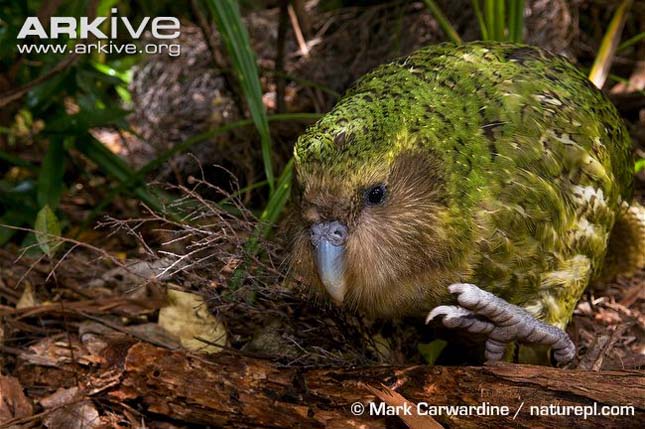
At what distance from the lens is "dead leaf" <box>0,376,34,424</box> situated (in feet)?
7.64

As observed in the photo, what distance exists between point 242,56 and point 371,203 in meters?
1.00

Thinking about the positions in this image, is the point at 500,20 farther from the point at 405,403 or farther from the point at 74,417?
the point at 74,417

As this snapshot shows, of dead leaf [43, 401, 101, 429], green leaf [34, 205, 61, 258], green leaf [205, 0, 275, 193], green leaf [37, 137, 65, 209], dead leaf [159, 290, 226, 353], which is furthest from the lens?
green leaf [37, 137, 65, 209]

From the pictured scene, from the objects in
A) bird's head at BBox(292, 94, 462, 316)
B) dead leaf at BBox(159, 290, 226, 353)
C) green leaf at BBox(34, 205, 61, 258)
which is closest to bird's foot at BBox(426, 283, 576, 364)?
bird's head at BBox(292, 94, 462, 316)

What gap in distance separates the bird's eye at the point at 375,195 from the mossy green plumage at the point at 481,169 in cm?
2

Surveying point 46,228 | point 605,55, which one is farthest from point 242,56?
point 605,55

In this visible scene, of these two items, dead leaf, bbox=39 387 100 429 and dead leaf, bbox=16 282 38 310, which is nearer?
dead leaf, bbox=39 387 100 429

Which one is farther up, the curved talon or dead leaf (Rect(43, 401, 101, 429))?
the curved talon

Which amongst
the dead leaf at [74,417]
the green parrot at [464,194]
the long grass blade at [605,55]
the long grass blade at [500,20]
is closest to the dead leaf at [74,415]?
the dead leaf at [74,417]

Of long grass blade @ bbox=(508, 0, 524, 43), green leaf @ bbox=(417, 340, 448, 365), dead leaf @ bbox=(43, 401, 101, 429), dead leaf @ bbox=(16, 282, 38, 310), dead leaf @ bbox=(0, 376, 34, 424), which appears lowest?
green leaf @ bbox=(417, 340, 448, 365)

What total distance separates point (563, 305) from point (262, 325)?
98 cm

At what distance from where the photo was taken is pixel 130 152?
4.15m

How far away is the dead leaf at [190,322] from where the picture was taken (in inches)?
103

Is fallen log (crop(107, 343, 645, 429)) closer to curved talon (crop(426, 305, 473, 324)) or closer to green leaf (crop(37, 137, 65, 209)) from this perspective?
Answer: curved talon (crop(426, 305, 473, 324))
